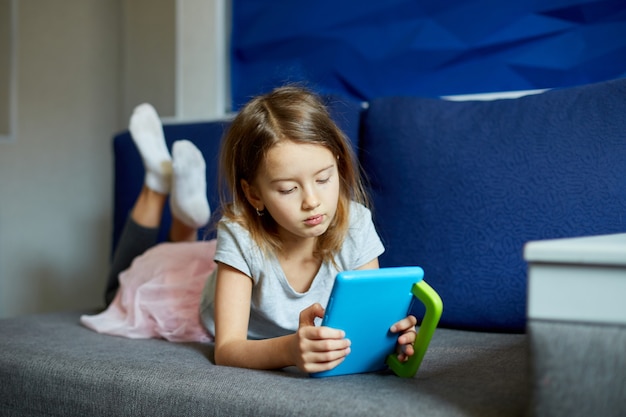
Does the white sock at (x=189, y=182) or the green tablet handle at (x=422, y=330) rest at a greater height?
the white sock at (x=189, y=182)

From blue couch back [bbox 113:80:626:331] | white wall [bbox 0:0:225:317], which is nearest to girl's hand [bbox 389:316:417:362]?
blue couch back [bbox 113:80:626:331]

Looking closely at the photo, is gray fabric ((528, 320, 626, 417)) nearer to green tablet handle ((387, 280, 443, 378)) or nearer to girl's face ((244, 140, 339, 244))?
green tablet handle ((387, 280, 443, 378))

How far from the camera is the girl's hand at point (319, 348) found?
970 mm

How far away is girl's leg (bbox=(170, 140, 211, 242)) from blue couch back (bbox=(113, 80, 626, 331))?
421 millimetres

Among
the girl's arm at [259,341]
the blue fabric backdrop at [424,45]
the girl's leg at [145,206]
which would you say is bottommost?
the girl's arm at [259,341]

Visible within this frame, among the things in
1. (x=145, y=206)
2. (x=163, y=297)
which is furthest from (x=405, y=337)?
(x=145, y=206)

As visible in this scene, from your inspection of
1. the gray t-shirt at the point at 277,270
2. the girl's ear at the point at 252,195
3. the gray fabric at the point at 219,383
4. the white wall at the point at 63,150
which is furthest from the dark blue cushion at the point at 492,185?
the white wall at the point at 63,150

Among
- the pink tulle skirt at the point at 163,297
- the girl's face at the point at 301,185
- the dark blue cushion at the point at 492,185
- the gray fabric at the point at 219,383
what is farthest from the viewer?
the pink tulle skirt at the point at 163,297

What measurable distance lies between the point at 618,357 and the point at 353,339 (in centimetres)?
39

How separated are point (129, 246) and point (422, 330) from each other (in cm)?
107

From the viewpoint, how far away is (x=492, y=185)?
147 centimetres

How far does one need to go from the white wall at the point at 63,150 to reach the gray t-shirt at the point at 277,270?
66.6 inches

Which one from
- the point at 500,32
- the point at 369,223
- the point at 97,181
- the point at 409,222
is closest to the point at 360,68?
the point at 500,32

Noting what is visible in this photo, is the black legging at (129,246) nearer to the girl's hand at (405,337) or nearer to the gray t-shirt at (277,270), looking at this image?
the gray t-shirt at (277,270)
